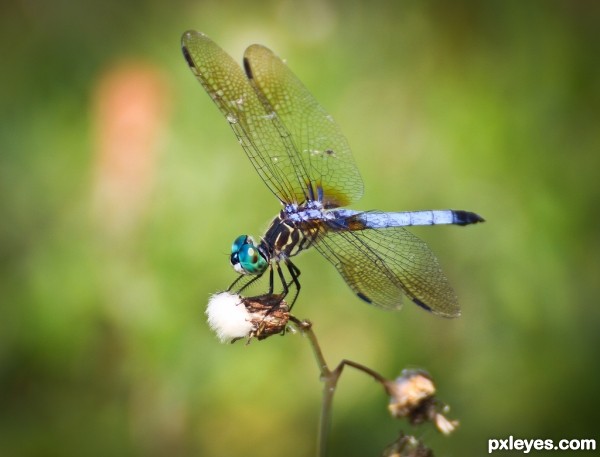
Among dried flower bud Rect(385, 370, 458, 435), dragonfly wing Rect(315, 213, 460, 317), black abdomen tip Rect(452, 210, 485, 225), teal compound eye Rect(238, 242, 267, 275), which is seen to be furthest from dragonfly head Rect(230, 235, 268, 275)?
black abdomen tip Rect(452, 210, 485, 225)

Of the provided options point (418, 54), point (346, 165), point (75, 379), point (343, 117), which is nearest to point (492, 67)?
point (418, 54)

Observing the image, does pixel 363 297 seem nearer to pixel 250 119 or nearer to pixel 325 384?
pixel 325 384

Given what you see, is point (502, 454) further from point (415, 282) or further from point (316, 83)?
point (316, 83)

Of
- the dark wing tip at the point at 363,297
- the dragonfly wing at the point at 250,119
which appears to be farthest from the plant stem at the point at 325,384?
the dragonfly wing at the point at 250,119

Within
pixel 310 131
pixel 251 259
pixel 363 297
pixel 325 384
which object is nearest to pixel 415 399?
pixel 325 384

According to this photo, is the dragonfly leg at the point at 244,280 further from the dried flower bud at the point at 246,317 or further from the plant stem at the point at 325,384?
the plant stem at the point at 325,384
